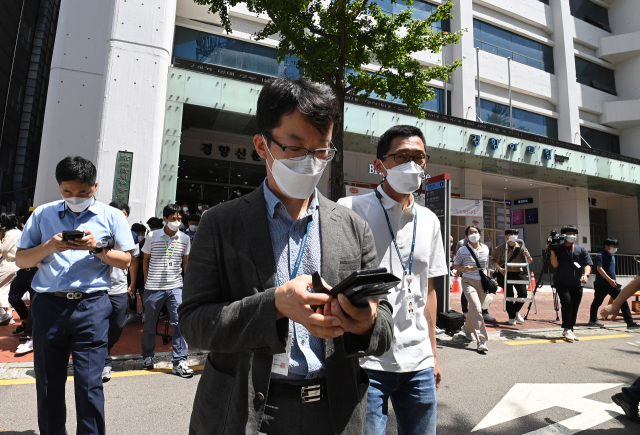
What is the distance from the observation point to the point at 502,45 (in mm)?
23453

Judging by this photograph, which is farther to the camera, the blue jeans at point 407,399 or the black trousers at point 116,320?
the black trousers at point 116,320

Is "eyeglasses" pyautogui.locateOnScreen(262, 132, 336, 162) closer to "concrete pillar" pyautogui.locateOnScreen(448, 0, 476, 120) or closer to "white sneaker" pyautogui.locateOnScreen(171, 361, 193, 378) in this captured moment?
"white sneaker" pyautogui.locateOnScreen(171, 361, 193, 378)

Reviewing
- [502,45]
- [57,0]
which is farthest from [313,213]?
[57,0]

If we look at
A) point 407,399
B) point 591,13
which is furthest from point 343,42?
point 591,13

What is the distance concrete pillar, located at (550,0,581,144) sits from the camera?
23953 millimetres

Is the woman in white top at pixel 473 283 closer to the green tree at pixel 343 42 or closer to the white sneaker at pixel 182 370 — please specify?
the green tree at pixel 343 42

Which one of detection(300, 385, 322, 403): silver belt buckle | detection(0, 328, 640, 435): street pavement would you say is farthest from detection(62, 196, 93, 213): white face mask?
detection(300, 385, 322, 403): silver belt buckle

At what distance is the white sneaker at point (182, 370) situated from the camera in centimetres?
481

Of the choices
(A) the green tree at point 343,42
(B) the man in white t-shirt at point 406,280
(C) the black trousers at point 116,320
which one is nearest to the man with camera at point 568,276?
(A) the green tree at point 343,42

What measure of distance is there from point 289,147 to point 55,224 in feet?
8.35

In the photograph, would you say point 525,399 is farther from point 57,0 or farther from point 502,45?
point 57,0

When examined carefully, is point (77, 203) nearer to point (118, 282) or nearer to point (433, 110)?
point (118, 282)

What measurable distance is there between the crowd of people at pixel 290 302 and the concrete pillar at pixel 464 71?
20.4 meters

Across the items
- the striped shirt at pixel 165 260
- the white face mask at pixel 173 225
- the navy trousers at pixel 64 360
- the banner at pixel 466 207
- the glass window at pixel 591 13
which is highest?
the glass window at pixel 591 13
